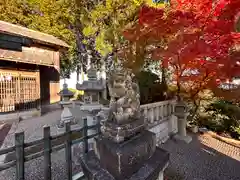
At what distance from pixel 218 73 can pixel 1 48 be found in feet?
33.5

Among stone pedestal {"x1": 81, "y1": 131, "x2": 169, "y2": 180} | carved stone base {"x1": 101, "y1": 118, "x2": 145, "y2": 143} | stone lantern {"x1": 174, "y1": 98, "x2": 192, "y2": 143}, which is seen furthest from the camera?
stone lantern {"x1": 174, "y1": 98, "x2": 192, "y2": 143}

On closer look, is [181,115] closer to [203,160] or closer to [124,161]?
[203,160]

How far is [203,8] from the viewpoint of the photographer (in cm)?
632

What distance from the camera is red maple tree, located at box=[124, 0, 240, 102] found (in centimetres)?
582

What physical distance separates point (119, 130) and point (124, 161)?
14.9 inches

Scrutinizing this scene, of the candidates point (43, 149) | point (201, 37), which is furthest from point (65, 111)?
point (201, 37)

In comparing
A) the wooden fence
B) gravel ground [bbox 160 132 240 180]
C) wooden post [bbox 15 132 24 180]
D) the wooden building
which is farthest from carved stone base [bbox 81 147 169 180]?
the wooden building

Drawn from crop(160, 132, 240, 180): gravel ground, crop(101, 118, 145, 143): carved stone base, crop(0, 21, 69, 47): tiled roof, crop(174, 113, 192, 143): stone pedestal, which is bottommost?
crop(160, 132, 240, 180): gravel ground

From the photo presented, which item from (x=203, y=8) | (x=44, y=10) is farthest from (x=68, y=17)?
(x=203, y=8)

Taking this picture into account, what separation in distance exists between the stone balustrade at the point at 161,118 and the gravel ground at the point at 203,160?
439 mm

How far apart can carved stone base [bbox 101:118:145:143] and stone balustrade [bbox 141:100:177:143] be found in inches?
121

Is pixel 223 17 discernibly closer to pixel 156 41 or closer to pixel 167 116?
pixel 156 41

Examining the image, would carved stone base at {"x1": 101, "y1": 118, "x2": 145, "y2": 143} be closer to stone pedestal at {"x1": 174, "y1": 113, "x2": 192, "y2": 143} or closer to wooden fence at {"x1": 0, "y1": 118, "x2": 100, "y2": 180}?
wooden fence at {"x1": 0, "y1": 118, "x2": 100, "y2": 180}

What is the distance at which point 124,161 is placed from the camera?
2.06m
